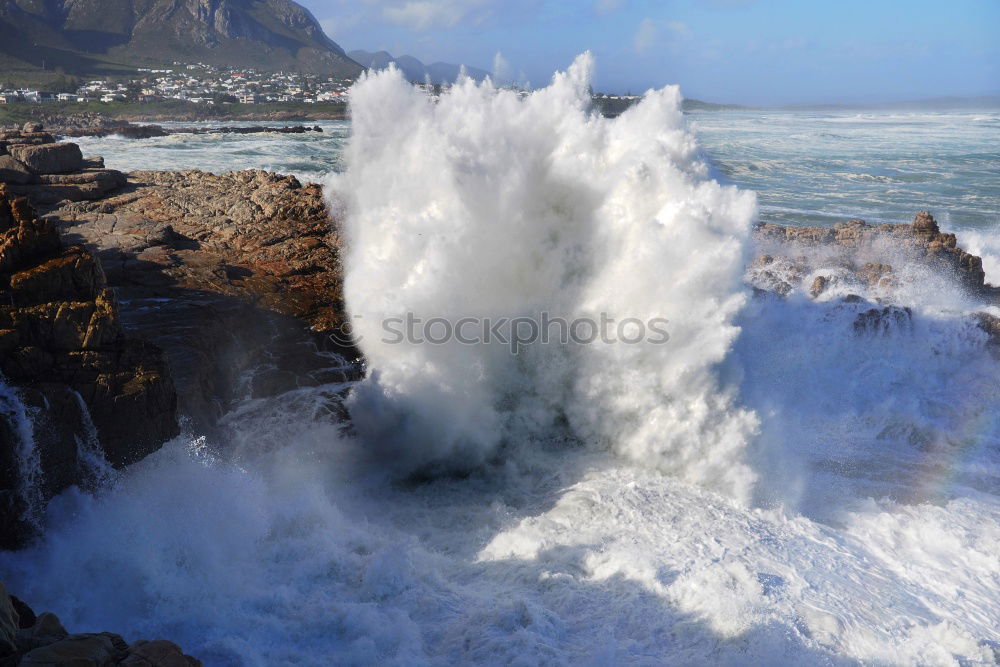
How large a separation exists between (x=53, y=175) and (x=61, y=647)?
13256 millimetres

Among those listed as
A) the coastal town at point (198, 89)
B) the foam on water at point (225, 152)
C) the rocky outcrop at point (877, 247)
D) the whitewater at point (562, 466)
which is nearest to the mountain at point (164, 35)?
the coastal town at point (198, 89)

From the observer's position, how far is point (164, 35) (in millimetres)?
120250

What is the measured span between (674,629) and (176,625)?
430cm

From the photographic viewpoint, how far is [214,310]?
9102 millimetres

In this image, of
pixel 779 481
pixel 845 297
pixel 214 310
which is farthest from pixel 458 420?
pixel 845 297

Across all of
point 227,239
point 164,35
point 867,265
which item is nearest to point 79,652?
point 227,239

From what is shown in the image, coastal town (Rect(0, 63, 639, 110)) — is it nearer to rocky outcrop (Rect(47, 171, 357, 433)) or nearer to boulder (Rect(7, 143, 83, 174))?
boulder (Rect(7, 143, 83, 174))

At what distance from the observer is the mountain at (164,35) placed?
3789 inches

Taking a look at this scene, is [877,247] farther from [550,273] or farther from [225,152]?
[225,152]

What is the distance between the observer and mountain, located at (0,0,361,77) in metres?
96.2

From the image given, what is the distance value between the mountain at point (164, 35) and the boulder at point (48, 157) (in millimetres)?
92513

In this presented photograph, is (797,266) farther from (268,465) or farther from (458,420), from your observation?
(268,465)

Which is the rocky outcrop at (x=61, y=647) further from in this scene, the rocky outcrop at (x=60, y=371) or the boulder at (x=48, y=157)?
the boulder at (x=48, y=157)

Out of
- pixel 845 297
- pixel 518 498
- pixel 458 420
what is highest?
pixel 845 297
